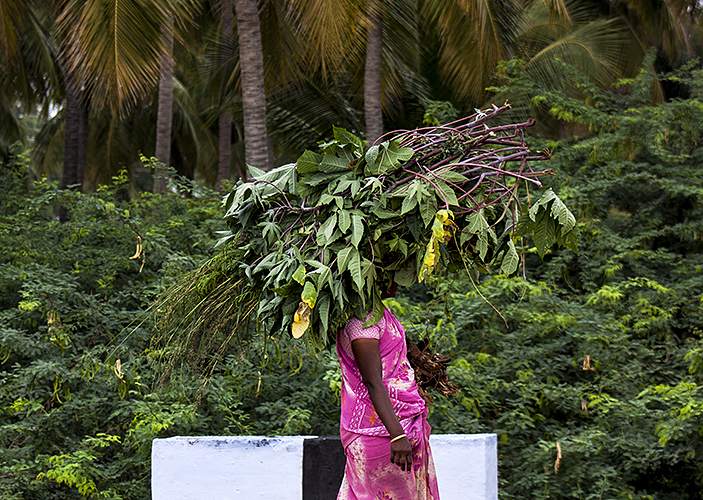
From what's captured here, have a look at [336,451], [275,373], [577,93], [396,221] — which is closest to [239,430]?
[275,373]

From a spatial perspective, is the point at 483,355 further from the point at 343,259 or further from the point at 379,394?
the point at 343,259

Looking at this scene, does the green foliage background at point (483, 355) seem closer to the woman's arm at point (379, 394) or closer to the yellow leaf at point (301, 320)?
the woman's arm at point (379, 394)

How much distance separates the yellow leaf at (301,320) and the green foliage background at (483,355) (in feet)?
3.17

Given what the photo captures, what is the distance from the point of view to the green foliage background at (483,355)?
4145 mm

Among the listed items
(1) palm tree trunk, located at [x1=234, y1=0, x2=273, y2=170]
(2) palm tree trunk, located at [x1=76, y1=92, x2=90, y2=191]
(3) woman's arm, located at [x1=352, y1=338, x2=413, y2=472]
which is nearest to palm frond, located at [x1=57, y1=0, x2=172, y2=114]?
(1) palm tree trunk, located at [x1=234, y1=0, x2=273, y2=170]

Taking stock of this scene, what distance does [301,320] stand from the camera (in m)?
2.30

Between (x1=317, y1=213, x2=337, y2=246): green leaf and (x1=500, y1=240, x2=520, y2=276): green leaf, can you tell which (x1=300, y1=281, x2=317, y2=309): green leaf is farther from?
(x1=500, y1=240, x2=520, y2=276): green leaf

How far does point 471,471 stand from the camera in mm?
3576

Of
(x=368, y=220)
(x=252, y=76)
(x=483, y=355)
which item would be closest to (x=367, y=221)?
(x=368, y=220)

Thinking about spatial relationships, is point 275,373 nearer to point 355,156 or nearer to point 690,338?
point 355,156

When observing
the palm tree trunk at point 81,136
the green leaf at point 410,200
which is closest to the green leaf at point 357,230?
the green leaf at point 410,200

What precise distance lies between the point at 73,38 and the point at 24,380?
381 cm

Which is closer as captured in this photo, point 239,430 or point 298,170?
point 298,170

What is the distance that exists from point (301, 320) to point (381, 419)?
0.48 m
